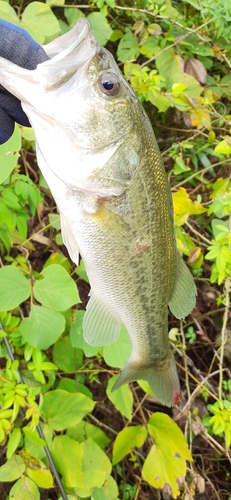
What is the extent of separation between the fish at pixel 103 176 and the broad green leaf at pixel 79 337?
277 millimetres

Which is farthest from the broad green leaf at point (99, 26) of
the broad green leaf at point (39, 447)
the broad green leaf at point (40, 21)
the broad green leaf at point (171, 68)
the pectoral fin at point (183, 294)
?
the broad green leaf at point (39, 447)

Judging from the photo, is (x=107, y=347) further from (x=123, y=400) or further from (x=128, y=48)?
(x=128, y=48)

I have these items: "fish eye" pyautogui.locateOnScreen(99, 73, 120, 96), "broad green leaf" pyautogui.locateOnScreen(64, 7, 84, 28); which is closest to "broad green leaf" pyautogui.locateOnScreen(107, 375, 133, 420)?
"fish eye" pyautogui.locateOnScreen(99, 73, 120, 96)

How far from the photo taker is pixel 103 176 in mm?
1107

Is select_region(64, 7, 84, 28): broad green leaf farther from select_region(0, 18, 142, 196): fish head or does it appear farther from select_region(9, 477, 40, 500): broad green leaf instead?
select_region(9, 477, 40, 500): broad green leaf

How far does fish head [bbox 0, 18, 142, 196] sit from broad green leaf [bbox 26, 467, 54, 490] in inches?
36.5

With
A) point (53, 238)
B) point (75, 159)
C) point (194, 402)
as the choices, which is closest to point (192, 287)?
point (75, 159)

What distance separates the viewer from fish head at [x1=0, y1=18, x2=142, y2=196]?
98cm

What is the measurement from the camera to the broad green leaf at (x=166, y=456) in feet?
6.04

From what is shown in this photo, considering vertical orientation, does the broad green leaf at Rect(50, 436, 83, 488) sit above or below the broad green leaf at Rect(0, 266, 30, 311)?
below

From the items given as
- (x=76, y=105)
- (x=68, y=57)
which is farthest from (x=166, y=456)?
(x=68, y=57)

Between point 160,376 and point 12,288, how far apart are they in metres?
0.61

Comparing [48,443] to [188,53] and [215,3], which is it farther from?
[188,53]

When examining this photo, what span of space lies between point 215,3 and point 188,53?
681 mm
